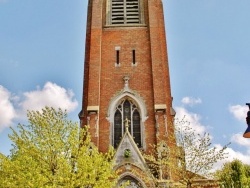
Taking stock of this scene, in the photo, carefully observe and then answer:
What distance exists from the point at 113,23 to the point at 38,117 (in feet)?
38.9

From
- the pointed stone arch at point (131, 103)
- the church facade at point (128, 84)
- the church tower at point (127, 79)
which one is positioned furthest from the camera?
the pointed stone arch at point (131, 103)

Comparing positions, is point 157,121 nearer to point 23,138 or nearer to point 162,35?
point 162,35

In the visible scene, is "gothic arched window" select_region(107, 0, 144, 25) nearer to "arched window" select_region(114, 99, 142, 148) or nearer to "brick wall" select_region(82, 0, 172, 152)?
"brick wall" select_region(82, 0, 172, 152)

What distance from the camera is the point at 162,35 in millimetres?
26969

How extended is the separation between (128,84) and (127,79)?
355mm

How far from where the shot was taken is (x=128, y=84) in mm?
25109

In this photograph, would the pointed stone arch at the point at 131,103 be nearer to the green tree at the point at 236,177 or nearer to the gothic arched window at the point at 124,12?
the gothic arched window at the point at 124,12

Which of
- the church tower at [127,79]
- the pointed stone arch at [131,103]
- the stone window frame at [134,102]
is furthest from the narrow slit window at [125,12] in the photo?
the stone window frame at [134,102]

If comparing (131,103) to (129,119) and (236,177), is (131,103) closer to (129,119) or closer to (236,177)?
(129,119)

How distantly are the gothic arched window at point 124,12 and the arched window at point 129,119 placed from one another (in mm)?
6576

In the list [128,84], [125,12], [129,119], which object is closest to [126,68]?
[128,84]

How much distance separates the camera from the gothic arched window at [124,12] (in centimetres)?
2766

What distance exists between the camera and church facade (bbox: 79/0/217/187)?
71.9 ft

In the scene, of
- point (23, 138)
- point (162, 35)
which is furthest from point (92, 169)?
point (162, 35)
